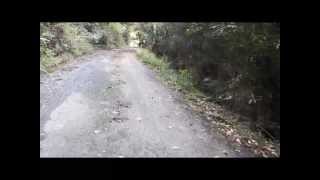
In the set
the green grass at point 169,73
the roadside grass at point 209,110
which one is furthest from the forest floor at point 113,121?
the green grass at point 169,73

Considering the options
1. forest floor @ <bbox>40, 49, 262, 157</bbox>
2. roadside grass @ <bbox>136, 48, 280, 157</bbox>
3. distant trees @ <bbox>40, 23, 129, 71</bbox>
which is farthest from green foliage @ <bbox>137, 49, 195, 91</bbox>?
distant trees @ <bbox>40, 23, 129, 71</bbox>

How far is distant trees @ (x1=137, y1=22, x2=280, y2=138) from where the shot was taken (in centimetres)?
367

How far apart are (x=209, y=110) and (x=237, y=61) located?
607 millimetres

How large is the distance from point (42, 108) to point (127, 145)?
0.86 m

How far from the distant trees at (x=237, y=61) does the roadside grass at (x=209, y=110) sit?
0.36ft

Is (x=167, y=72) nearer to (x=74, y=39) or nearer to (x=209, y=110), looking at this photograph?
(x=209, y=110)

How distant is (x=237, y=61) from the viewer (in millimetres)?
3904
